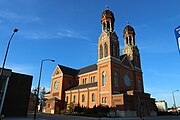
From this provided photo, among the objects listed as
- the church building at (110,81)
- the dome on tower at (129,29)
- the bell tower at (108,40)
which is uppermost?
the dome on tower at (129,29)

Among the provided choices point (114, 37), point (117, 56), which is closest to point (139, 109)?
point (117, 56)

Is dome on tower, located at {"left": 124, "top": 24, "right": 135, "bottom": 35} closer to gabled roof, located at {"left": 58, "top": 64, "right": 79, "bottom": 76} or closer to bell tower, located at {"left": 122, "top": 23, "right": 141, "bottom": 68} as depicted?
bell tower, located at {"left": 122, "top": 23, "right": 141, "bottom": 68}

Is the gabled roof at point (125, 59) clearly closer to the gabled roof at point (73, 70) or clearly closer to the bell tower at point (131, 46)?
the bell tower at point (131, 46)

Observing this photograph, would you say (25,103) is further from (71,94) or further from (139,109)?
(139,109)

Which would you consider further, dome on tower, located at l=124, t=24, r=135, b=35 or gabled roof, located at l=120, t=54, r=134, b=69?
dome on tower, located at l=124, t=24, r=135, b=35

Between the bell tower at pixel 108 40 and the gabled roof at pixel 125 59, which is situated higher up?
the bell tower at pixel 108 40

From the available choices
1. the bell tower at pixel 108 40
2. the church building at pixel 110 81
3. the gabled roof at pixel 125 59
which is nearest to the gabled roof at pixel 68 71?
the church building at pixel 110 81

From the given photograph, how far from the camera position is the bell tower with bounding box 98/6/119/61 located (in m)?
43.0

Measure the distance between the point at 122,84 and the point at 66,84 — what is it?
69.7 ft

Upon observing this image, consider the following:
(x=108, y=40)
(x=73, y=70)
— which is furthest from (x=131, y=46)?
(x=73, y=70)

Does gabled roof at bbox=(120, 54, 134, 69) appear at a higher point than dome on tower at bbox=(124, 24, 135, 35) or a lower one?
lower

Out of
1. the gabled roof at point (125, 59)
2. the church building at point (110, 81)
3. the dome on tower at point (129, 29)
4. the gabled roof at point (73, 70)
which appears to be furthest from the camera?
the gabled roof at point (73, 70)

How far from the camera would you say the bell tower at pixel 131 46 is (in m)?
52.0

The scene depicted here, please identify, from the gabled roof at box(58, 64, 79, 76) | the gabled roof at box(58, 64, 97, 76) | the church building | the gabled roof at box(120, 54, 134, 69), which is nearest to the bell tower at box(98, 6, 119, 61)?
the church building
